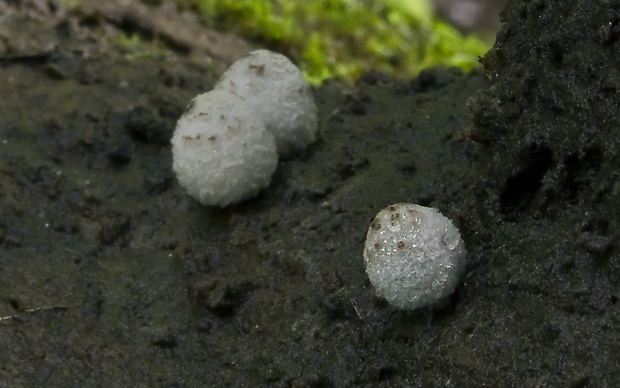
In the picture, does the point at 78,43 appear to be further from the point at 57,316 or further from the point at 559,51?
the point at 559,51

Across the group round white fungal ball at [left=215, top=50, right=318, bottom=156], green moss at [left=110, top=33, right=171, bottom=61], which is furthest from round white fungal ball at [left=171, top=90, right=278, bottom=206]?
green moss at [left=110, top=33, right=171, bottom=61]

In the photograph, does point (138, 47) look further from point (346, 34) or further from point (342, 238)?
point (342, 238)

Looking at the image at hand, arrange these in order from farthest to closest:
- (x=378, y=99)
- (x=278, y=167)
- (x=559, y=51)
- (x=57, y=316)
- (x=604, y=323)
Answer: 1. (x=378, y=99)
2. (x=278, y=167)
3. (x=57, y=316)
4. (x=559, y=51)
5. (x=604, y=323)

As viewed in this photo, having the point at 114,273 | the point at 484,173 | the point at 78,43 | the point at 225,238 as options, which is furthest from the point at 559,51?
the point at 78,43

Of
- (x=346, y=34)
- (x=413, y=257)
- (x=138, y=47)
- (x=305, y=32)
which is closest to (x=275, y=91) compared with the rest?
(x=413, y=257)

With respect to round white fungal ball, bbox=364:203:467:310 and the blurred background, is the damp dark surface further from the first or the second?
the blurred background
